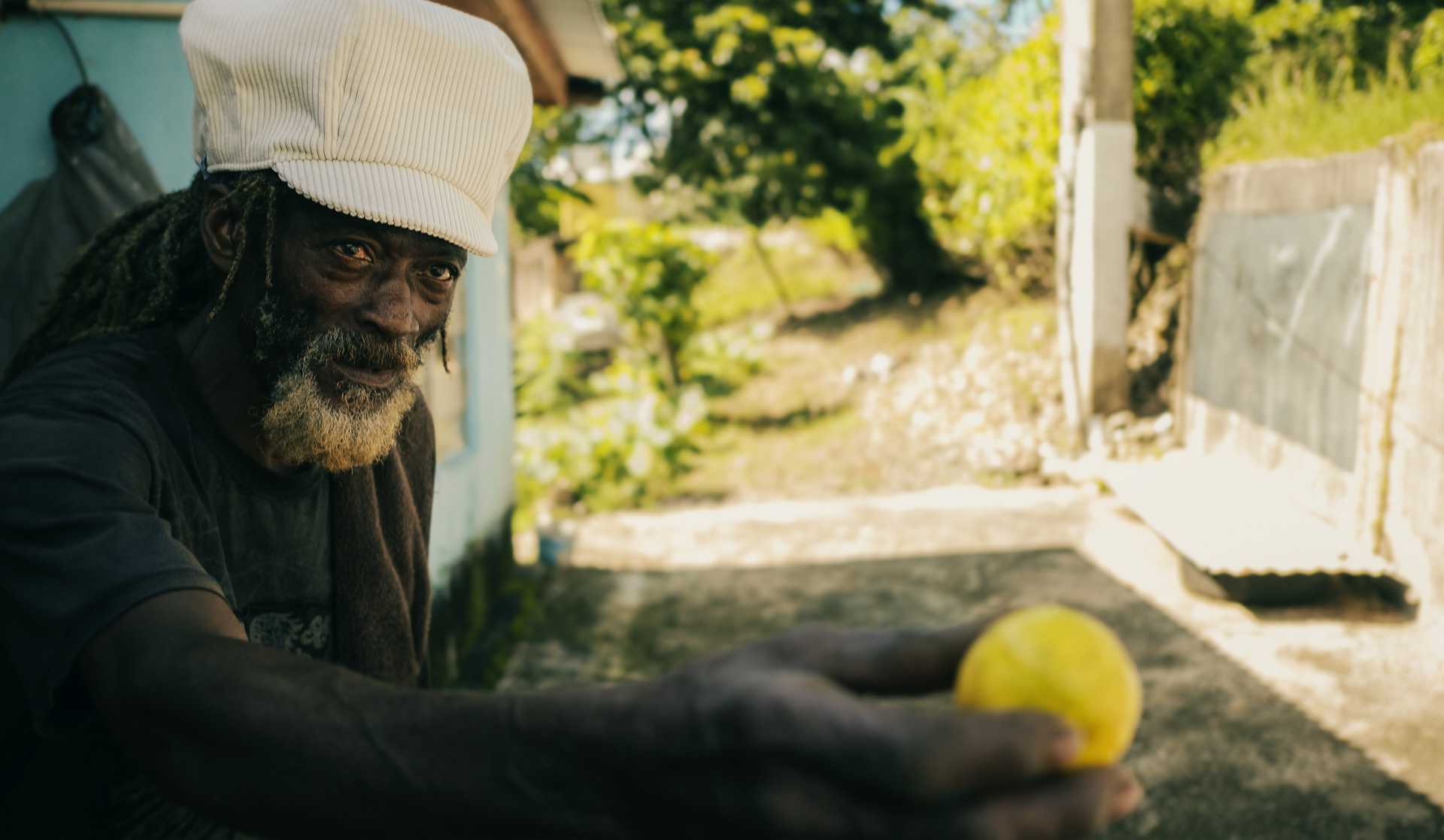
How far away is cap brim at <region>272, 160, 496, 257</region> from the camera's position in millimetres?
1468

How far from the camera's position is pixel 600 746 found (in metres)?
0.80

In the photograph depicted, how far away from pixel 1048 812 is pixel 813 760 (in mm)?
177

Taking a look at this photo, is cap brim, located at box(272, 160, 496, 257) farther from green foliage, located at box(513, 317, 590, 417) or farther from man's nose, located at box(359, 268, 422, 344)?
green foliage, located at box(513, 317, 590, 417)

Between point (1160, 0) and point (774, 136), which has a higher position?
point (1160, 0)

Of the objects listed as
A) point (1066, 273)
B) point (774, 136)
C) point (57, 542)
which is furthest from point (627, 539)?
point (774, 136)

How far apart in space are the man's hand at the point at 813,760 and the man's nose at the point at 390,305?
0.96 metres

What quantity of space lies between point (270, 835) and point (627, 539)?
547 centimetres

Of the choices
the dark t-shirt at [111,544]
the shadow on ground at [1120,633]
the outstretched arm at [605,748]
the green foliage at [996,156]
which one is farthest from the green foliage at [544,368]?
the outstretched arm at [605,748]

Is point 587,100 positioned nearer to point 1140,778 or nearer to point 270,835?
point 1140,778

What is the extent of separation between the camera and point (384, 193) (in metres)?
1.50

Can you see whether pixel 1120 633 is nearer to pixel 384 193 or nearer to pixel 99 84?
pixel 384 193

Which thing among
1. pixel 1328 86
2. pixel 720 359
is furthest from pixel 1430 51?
pixel 720 359

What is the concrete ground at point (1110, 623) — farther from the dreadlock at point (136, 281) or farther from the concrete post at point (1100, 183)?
the dreadlock at point (136, 281)

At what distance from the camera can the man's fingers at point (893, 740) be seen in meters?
Answer: 0.69
